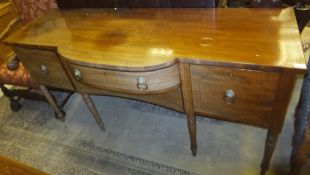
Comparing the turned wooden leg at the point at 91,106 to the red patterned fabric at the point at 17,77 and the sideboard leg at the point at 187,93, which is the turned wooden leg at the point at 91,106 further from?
the sideboard leg at the point at 187,93

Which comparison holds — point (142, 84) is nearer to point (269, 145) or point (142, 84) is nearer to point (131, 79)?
point (131, 79)

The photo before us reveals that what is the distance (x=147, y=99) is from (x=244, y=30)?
60cm

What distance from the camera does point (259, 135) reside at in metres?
1.60

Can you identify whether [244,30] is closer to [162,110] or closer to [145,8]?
[145,8]

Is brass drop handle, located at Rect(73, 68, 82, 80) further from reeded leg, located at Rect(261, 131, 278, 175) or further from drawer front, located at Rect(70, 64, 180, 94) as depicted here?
reeded leg, located at Rect(261, 131, 278, 175)

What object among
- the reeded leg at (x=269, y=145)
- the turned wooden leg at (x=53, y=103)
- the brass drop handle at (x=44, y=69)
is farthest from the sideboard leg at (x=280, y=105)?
the turned wooden leg at (x=53, y=103)

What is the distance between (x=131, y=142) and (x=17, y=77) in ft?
3.33

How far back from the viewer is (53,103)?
1874mm

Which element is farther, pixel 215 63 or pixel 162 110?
pixel 162 110

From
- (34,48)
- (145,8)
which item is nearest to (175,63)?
(145,8)

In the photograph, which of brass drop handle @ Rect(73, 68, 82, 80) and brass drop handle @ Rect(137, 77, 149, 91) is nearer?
brass drop handle @ Rect(137, 77, 149, 91)

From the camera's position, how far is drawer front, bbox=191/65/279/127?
3.10ft

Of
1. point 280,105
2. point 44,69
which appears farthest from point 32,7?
point 280,105

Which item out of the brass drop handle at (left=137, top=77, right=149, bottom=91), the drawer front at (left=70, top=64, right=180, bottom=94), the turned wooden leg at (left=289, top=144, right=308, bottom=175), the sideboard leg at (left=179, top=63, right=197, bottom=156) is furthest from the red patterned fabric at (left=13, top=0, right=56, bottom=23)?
the turned wooden leg at (left=289, top=144, right=308, bottom=175)
